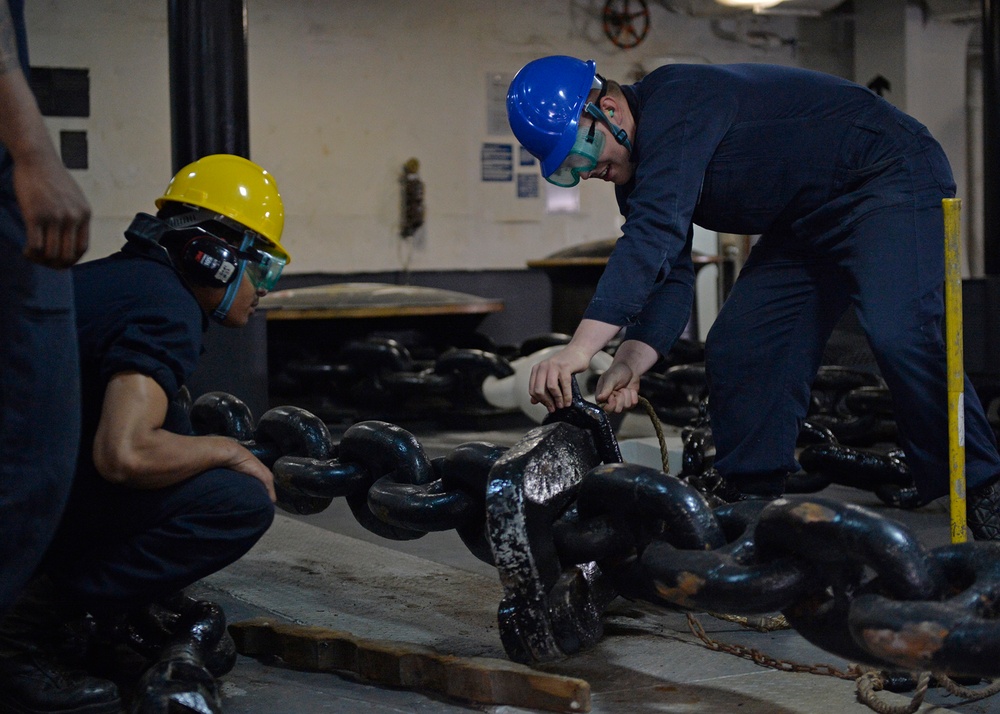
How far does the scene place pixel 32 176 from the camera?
160 cm

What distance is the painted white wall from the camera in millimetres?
7848

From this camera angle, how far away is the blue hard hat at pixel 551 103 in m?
2.54

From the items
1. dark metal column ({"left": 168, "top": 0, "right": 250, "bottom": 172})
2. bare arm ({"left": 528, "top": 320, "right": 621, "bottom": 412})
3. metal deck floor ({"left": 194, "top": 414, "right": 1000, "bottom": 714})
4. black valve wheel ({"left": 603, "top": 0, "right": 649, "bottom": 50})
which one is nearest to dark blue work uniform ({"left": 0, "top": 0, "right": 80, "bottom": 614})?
metal deck floor ({"left": 194, "top": 414, "right": 1000, "bottom": 714})

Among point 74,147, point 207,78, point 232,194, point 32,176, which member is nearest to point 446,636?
point 232,194

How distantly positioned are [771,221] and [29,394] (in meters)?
1.72

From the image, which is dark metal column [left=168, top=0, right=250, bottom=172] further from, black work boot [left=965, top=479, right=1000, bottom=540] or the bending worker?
black work boot [left=965, top=479, right=1000, bottom=540]

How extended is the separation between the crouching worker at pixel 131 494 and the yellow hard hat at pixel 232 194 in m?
0.24

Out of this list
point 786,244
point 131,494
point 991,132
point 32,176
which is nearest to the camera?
point 32,176

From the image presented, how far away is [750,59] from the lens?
10.4 m

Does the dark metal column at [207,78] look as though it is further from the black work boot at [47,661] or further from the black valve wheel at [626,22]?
the black valve wheel at [626,22]

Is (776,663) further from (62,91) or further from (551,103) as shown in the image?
(62,91)

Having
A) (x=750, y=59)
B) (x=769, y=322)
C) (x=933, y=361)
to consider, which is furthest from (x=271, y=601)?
→ (x=750, y=59)

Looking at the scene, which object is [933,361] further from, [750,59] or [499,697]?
[750,59]

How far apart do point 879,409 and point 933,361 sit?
5.49 ft
